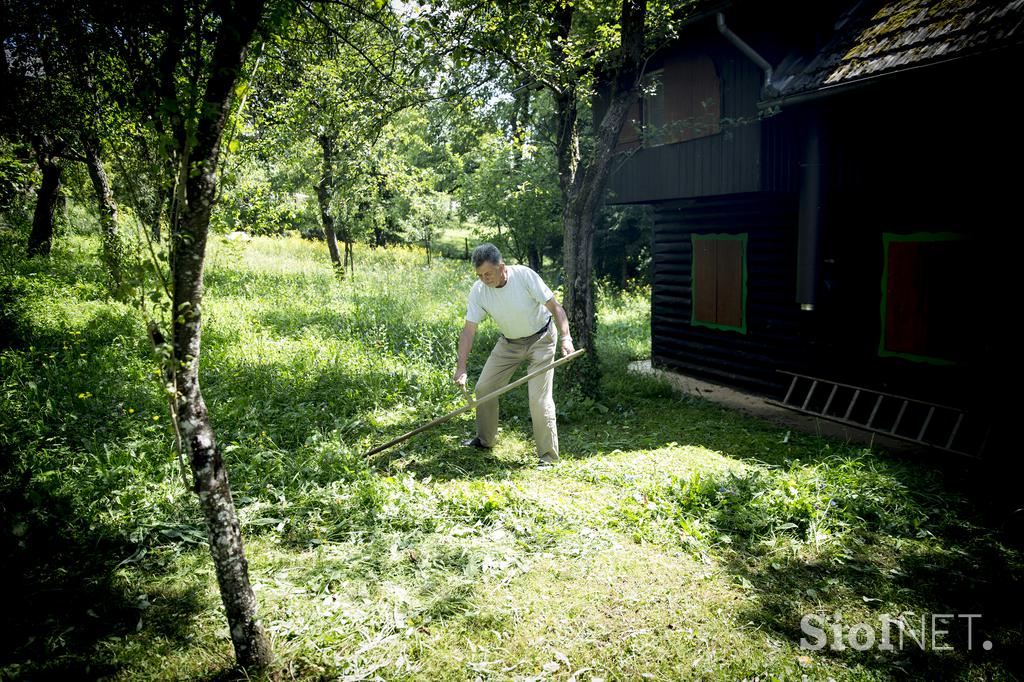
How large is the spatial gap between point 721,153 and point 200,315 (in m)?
8.27

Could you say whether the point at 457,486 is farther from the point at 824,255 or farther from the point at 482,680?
the point at 824,255

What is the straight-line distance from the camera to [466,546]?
4348mm

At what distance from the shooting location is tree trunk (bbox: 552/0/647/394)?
8.07 m

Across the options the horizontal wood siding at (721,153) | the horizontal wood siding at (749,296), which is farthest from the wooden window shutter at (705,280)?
the horizontal wood siding at (721,153)

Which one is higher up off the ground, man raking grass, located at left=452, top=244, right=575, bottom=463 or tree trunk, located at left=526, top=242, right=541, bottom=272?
tree trunk, located at left=526, top=242, right=541, bottom=272

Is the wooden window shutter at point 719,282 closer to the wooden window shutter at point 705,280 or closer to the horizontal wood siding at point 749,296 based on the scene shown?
the wooden window shutter at point 705,280

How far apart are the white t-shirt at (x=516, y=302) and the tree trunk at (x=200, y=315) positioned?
3.22 meters

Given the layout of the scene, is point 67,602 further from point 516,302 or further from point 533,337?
point 533,337

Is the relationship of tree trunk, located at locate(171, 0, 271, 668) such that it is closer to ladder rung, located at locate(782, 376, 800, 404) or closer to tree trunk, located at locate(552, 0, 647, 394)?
tree trunk, located at locate(552, 0, 647, 394)

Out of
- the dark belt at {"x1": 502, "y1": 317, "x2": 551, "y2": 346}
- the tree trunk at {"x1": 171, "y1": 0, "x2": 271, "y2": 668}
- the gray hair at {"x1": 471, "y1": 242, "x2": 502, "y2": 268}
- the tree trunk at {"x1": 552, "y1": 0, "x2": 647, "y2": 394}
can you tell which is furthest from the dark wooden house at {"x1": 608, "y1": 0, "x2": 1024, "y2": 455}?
the tree trunk at {"x1": 171, "y1": 0, "x2": 271, "y2": 668}

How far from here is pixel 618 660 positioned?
10.8ft

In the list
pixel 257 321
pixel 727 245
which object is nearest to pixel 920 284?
pixel 727 245

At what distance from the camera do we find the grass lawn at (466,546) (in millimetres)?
3330

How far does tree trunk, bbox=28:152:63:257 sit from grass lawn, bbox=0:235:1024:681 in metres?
9.16
